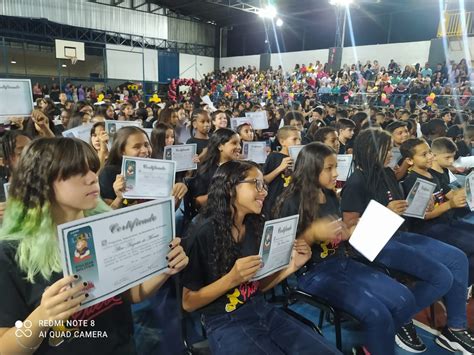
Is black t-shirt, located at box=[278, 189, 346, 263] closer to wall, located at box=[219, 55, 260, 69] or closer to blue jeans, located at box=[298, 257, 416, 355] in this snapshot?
blue jeans, located at box=[298, 257, 416, 355]

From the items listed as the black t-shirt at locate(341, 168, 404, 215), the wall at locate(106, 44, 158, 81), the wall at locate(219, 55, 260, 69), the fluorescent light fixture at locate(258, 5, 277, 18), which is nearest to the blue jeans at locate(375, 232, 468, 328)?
the black t-shirt at locate(341, 168, 404, 215)

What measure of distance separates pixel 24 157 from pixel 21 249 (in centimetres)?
36

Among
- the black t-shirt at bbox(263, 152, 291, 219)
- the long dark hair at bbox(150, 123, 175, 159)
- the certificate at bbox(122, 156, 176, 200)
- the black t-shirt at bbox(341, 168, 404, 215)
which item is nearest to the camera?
the certificate at bbox(122, 156, 176, 200)

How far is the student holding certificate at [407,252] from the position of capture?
98.4 inches

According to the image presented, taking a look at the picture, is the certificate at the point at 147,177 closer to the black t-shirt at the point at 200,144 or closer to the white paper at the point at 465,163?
the black t-shirt at the point at 200,144

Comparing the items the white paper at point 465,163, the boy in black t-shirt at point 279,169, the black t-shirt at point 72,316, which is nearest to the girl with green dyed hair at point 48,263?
the black t-shirt at point 72,316

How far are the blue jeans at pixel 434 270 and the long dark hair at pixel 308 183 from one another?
797 mm

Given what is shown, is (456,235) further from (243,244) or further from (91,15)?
(91,15)

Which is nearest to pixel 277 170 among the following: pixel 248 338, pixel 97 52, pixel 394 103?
pixel 248 338

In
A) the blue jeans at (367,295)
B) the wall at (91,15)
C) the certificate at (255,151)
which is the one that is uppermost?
the wall at (91,15)

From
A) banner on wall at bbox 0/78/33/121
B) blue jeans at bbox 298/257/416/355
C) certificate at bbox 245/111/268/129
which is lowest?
blue jeans at bbox 298/257/416/355

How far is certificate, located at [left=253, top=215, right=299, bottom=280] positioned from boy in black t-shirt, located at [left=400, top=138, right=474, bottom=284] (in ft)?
6.28

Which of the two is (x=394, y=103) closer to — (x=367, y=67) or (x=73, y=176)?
(x=367, y=67)

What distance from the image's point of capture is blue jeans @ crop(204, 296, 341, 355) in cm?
171
